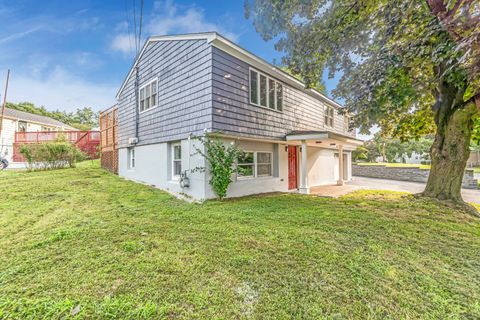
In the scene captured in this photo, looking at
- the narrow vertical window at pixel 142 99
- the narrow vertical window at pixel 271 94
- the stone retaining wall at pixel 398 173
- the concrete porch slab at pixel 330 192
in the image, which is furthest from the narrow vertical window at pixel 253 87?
the stone retaining wall at pixel 398 173

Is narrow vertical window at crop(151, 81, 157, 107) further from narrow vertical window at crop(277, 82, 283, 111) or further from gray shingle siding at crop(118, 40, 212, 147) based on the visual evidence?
narrow vertical window at crop(277, 82, 283, 111)

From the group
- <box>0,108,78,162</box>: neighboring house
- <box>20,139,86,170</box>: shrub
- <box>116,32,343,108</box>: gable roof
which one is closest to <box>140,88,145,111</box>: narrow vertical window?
<box>116,32,343,108</box>: gable roof

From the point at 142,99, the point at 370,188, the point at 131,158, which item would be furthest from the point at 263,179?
the point at 131,158

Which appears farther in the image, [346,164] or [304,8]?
[346,164]

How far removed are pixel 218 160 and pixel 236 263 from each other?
13.3ft

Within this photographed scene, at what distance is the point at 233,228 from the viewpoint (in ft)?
14.5

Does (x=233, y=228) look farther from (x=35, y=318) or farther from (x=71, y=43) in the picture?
(x=71, y=43)

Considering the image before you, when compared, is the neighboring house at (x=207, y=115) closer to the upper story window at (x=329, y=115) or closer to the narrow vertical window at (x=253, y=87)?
the narrow vertical window at (x=253, y=87)

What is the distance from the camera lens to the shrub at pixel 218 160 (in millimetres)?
6770

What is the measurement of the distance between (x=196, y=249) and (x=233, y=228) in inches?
43.1

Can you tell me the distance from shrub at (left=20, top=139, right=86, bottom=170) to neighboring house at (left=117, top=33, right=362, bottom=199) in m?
3.29

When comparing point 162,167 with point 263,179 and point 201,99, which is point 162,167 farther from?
point 263,179

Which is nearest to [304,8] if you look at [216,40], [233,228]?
[216,40]

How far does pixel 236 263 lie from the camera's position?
3.04 meters
